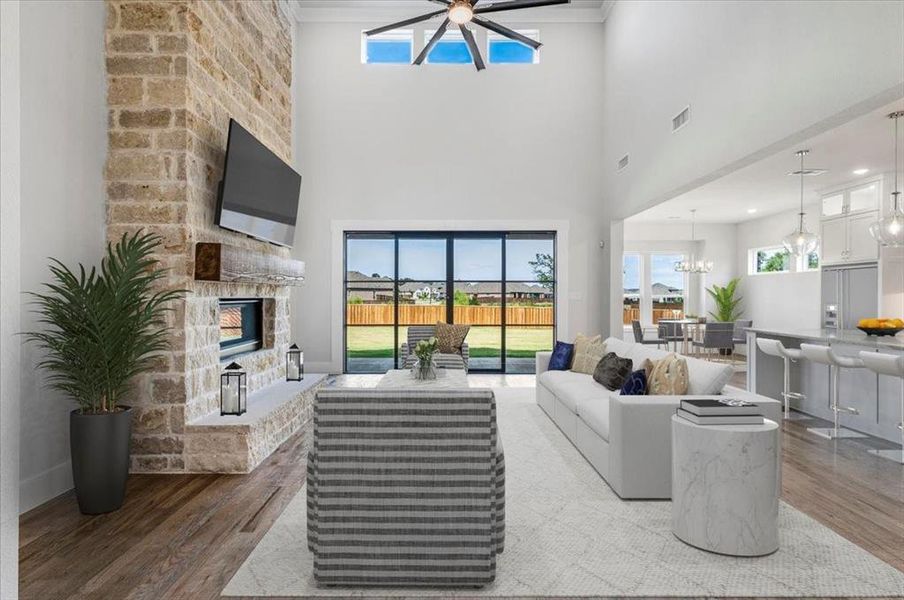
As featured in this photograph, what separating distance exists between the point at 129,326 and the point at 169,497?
111 cm

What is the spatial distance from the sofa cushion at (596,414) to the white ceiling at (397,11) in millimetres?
6607

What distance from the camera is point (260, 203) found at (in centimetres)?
503

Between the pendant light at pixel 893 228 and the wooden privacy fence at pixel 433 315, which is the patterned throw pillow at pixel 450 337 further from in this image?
the pendant light at pixel 893 228

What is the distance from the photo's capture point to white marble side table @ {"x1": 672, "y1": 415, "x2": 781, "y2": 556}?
255 cm

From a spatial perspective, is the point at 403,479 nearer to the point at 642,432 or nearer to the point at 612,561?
the point at 612,561

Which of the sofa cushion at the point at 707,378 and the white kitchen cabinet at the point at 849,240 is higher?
the white kitchen cabinet at the point at 849,240

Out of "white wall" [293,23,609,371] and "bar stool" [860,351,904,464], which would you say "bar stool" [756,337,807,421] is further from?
"white wall" [293,23,609,371]

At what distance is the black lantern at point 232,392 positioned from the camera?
13.6 feet

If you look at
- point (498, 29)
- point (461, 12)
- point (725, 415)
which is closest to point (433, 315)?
point (498, 29)

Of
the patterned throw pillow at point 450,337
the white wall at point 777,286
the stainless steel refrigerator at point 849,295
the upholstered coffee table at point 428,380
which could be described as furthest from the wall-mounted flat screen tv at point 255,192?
the white wall at point 777,286

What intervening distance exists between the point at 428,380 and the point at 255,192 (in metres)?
2.42

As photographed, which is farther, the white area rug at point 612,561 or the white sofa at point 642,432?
the white sofa at point 642,432

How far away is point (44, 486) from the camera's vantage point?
329 cm

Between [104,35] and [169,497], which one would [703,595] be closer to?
[169,497]
